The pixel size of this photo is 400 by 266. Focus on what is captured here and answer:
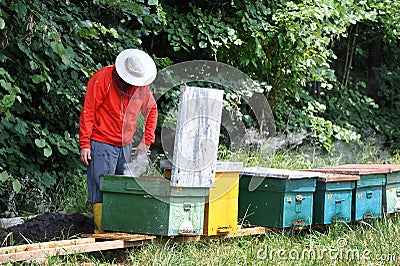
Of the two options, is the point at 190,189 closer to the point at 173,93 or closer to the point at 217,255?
the point at 217,255

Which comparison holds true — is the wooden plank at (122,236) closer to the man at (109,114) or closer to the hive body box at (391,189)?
the man at (109,114)

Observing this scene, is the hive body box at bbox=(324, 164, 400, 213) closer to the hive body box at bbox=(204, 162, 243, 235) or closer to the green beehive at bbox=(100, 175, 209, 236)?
the hive body box at bbox=(204, 162, 243, 235)

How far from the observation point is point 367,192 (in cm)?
664

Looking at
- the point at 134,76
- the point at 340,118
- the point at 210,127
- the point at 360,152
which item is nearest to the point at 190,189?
the point at 210,127

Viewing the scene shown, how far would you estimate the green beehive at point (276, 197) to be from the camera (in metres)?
5.87

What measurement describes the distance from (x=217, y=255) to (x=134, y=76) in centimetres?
158

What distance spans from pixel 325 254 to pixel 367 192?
163 centimetres

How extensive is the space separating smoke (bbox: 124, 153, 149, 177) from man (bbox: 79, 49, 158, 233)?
182 mm

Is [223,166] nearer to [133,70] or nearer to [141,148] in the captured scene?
[141,148]

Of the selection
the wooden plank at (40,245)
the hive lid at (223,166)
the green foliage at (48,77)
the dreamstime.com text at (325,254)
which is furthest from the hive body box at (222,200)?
the green foliage at (48,77)

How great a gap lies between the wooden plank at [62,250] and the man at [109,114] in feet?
1.67

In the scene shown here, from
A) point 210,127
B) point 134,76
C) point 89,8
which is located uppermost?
point 89,8

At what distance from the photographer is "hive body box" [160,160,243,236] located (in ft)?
17.7

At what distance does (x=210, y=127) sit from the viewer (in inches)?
206
